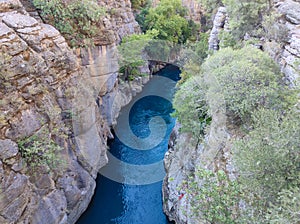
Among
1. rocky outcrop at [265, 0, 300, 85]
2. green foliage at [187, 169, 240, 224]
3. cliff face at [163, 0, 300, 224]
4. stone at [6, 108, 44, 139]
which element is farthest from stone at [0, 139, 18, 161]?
rocky outcrop at [265, 0, 300, 85]

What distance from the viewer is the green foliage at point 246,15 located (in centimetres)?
1427

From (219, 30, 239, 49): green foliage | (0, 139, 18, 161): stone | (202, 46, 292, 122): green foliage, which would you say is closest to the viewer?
(0, 139, 18, 161): stone

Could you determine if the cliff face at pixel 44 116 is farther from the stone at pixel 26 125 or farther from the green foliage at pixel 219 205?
the green foliage at pixel 219 205

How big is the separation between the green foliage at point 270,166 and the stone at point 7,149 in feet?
24.7

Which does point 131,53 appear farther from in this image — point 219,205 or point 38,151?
point 219,205

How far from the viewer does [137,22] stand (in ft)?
98.7

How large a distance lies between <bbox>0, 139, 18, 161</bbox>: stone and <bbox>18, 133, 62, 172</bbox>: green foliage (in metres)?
0.30

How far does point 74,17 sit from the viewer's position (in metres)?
13.9

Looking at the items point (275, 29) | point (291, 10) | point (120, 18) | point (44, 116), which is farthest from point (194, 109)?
point (120, 18)

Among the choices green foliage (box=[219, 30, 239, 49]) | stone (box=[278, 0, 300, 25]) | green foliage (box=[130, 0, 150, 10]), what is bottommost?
green foliage (box=[130, 0, 150, 10])

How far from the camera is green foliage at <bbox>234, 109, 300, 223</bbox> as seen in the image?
5910mm

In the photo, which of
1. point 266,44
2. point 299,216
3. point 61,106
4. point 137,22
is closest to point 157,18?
point 137,22

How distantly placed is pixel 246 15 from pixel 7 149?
1437cm

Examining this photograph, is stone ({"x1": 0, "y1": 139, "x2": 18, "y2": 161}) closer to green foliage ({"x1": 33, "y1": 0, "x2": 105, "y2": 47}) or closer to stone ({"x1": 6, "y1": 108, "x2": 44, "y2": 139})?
stone ({"x1": 6, "y1": 108, "x2": 44, "y2": 139})
